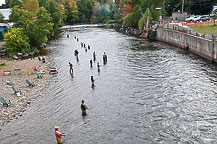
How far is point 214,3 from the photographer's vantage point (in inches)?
3310

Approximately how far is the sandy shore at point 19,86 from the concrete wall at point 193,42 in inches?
1073

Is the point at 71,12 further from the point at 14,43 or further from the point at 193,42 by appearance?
the point at 193,42

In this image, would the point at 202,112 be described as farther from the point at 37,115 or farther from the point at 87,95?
the point at 37,115

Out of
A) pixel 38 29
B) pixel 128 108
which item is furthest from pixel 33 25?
pixel 128 108

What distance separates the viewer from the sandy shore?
22.8 meters

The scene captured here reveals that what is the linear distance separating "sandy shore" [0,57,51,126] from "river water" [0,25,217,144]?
1068 mm

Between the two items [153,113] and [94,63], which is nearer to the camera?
[153,113]

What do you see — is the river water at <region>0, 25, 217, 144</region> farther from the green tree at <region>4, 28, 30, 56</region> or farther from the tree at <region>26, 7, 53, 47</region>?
the tree at <region>26, 7, 53, 47</region>

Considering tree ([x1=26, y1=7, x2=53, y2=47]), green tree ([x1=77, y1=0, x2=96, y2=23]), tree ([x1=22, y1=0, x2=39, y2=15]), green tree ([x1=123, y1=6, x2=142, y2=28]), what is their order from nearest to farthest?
tree ([x1=26, y1=7, x2=53, y2=47]) < tree ([x1=22, y1=0, x2=39, y2=15]) < green tree ([x1=123, y1=6, x2=142, y2=28]) < green tree ([x1=77, y1=0, x2=96, y2=23])

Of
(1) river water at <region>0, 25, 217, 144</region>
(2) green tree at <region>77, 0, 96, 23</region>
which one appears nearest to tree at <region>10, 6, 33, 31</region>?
(1) river water at <region>0, 25, 217, 144</region>

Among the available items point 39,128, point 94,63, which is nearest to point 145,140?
point 39,128

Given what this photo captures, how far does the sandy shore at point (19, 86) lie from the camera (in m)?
22.8

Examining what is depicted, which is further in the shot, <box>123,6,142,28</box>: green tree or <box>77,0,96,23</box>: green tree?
<box>77,0,96,23</box>: green tree

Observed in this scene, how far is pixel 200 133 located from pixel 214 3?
79590 millimetres
